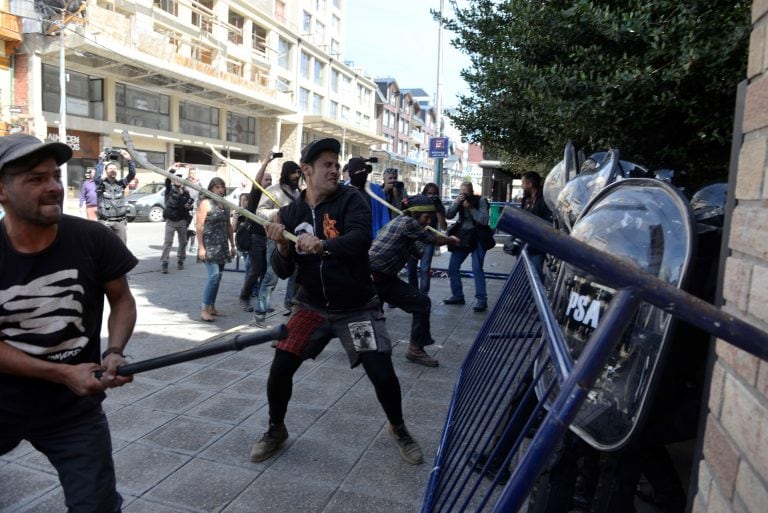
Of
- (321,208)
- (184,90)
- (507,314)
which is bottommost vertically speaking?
(507,314)

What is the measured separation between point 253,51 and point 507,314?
37.2m

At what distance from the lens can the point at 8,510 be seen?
2.63 m

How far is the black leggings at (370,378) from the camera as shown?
10.4 feet

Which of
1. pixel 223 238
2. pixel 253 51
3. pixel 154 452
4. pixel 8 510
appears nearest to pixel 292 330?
pixel 154 452

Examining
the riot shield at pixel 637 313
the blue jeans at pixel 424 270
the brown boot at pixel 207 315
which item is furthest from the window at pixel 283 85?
the riot shield at pixel 637 313

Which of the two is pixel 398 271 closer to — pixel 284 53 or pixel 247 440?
pixel 247 440

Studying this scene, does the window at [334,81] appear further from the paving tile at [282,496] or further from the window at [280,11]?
the paving tile at [282,496]

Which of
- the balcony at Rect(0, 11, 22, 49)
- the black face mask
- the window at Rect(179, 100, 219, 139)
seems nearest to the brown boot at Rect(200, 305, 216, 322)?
the black face mask

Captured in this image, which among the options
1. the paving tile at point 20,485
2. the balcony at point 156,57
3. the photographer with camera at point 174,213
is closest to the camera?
the paving tile at point 20,485

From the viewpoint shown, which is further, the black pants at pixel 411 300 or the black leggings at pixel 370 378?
the black pants at pixel 411 300

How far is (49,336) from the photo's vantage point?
2.04 metres

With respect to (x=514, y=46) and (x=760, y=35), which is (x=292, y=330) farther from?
(x=514, y=46)

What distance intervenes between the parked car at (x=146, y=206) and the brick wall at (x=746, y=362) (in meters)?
19.7

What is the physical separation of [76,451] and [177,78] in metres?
27.9
